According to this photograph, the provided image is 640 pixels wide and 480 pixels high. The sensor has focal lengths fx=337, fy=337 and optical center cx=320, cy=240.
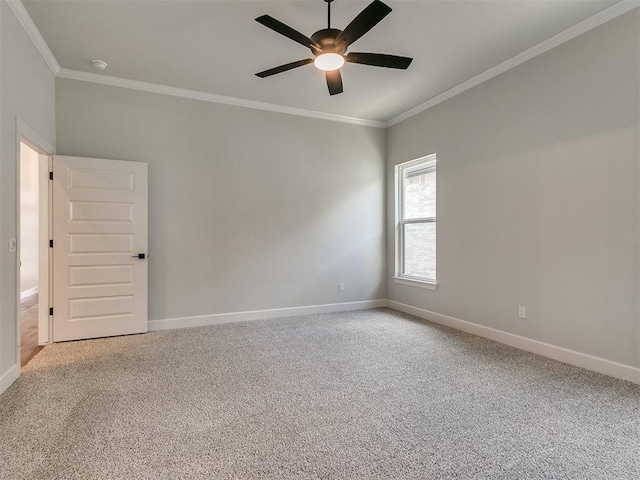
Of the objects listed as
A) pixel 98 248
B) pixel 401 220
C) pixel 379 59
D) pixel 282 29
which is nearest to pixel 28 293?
pixel 98 248

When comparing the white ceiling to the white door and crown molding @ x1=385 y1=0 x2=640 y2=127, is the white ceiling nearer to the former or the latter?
crown molding @ x1=385 y1=0 x2=640 y2=127

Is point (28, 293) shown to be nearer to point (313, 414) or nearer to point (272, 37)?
point (272, 37)

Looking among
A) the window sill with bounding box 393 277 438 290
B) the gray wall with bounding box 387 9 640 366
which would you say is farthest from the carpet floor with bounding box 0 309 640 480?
the window sill with bounding box 393 277 438 290

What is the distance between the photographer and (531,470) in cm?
165

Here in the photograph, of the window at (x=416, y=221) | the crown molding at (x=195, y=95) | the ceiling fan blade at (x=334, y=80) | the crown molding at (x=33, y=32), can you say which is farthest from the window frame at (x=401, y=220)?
the crown molding at (x=33, y=32)

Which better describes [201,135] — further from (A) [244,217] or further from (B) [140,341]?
(B) [140,341]

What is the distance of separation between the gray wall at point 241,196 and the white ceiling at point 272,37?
49 centimetres

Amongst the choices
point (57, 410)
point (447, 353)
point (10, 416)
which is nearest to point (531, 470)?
point (447, 353)

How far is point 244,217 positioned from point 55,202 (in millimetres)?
2047

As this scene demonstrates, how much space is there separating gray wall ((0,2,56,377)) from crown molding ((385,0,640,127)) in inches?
171

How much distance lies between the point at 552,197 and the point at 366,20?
2.37 metres

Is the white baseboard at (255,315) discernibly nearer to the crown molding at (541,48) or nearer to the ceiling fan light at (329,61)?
the crown molding at (541,48)

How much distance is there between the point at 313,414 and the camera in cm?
216

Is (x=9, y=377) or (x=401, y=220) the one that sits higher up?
(x=401, y=220)
